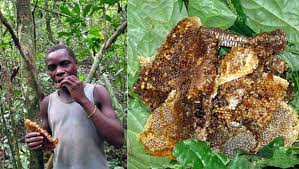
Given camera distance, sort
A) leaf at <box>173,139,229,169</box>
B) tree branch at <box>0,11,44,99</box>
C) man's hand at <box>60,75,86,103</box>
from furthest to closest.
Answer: tree branch at <box>0,11,44,99</box> < man's hand at <box>60,75,86,103</box> < leaf at <box>173,139,229,169</box>

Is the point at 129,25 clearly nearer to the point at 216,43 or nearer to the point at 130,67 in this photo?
the point at 130,67

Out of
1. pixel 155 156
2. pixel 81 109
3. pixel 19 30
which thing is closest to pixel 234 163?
pixel 155 156

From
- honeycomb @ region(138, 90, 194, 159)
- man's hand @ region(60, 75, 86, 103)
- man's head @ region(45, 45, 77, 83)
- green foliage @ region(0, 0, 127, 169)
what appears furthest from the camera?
green foliage @ region(0, 0, 127, 169)

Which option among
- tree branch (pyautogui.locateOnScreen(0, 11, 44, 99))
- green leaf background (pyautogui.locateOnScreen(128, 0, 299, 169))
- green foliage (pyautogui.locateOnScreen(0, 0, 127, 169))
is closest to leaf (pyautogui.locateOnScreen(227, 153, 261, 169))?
green leaf background (pyautogui.locateOnScreen(128, 0, 299, 169))

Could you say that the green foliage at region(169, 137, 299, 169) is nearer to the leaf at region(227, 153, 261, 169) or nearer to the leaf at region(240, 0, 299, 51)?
the leaf at region(227, 153, 261, 169)

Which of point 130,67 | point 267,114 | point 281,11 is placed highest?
point 281,11

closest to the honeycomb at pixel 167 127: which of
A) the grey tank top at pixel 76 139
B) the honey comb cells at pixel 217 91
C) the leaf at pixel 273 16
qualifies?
the honey comb cells at pixel 217 91
